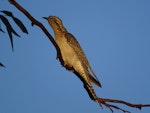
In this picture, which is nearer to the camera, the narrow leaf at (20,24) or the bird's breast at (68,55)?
the narrow leaf at (20,24)

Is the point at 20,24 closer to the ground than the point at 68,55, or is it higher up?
closer to the ground

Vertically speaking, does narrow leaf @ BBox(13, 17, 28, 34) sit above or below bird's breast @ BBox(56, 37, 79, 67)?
below

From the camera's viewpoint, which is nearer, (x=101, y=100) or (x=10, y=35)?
(x=101, y=100)

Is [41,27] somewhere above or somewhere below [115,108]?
above

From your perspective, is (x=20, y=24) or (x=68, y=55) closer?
(x=20, y=24)

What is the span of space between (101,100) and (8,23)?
78cm

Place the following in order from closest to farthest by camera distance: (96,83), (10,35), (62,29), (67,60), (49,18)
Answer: (10,35) < (49,18) < (96,83) < (62,29) < (67,60)

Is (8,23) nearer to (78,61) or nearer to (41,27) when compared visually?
(41,27)

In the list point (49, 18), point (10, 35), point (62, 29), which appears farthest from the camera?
point (62, 29)

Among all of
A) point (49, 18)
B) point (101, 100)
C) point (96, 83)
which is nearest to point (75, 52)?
point (96, 83)

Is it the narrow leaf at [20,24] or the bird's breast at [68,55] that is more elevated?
the bird's breast at [68,55]

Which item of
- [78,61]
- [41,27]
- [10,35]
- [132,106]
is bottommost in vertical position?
[132,106]

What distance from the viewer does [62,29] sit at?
2.96m

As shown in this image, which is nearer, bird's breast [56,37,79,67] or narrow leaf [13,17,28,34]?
narrow leaf [13,17,28,34]
